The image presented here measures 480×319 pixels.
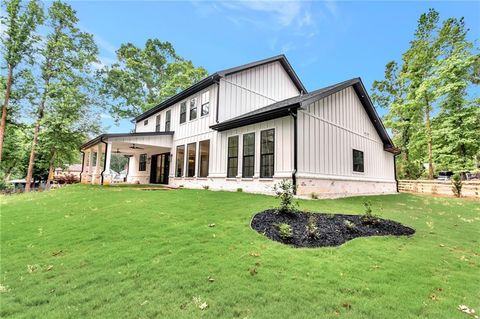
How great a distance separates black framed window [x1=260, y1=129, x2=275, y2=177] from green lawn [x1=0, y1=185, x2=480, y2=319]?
5.00 m

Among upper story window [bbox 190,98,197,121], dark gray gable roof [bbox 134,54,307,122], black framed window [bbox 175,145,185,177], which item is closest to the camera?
dark gray gable roof [bbox 134,54,307,122]

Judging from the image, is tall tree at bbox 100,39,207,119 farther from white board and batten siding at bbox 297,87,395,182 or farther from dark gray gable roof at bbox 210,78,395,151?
white board and batten siding at bbox 297,87,395,182

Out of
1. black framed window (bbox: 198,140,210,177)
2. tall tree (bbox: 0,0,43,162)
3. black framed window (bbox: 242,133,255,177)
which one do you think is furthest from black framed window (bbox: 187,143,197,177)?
tall tree (bbox: 0,0,43,162)

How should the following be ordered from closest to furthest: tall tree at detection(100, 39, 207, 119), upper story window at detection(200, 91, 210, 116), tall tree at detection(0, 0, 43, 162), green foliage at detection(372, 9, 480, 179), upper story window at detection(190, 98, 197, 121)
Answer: upper story window at detection(200, 91, 210, 116) → upper story window at detection(190, 98, 197, 121) → green foliage at detection(372, 9, 480, 179) → tall tree at detection(0, 0, 43, 162) → tall tree at detection(100, 39, 207, 119)

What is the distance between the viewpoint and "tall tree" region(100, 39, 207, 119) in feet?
102

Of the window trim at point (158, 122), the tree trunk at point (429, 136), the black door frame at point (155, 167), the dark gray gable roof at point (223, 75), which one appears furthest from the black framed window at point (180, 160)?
the tree trunk at point (429, 136)

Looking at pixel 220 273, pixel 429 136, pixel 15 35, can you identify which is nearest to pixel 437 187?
pixel 429 136

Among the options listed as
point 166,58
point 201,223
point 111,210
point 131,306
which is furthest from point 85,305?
point 166,58

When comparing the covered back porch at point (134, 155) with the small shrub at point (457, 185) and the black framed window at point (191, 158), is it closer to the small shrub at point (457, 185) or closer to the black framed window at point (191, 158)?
the black framed window at point (191, 158)

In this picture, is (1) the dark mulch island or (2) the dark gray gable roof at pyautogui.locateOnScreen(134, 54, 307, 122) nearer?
(1) the dark mulch island

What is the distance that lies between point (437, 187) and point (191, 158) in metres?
18.2

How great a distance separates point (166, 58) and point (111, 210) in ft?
103

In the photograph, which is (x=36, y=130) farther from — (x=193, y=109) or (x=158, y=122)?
(x=193, y=109)

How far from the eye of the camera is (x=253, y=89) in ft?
52.9
